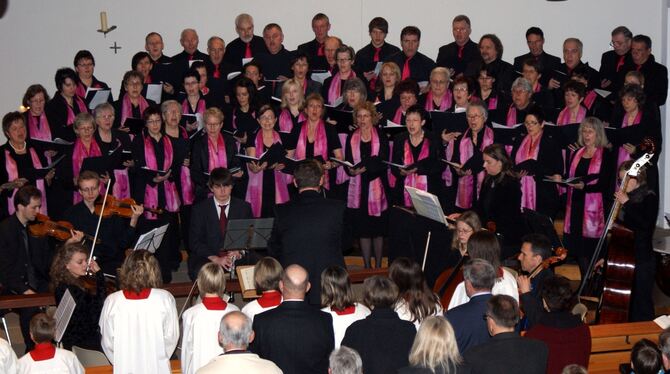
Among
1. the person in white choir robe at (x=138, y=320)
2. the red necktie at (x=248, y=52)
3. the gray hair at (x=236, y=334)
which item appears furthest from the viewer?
the red necktie at (x=248, y=52)

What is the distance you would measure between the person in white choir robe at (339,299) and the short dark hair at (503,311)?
2.89 ft

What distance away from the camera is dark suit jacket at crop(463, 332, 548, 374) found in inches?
198

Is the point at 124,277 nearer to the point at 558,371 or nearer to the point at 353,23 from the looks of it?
the point at 558,371

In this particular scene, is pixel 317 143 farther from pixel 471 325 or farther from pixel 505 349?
pixel 505 349

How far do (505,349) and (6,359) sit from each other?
250cm

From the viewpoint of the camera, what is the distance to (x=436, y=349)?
15.8 feet

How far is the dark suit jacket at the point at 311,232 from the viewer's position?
6.86 m

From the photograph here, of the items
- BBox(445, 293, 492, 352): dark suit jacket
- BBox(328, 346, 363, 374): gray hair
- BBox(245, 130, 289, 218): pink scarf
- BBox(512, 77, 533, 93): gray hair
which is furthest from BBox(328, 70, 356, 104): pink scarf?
BBox(328, 346, 363, 374): gray hair

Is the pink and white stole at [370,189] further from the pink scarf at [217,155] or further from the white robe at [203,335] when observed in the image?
the white robe at [203,335]

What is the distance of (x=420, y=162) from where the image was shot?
368 inches

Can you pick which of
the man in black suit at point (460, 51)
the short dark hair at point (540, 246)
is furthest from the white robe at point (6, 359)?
the man in black suit at point (460, 51)

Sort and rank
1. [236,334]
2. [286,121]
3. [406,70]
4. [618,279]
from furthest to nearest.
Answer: [406,70], [286,121], [618,279], [236,334]

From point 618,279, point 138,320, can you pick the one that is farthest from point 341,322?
point 618,279

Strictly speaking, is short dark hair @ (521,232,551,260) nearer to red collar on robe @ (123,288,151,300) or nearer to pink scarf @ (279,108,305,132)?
red collar on robe @ (123,288,151,300)
